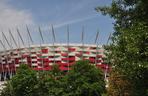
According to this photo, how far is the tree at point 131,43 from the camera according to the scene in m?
21.6

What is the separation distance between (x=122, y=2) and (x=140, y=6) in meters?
2.00

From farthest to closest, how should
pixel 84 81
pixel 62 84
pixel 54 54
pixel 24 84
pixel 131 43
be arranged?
pixel 54 54, pixel 62 84, pixel 24 84, pixel 84 81, pixel 131 43

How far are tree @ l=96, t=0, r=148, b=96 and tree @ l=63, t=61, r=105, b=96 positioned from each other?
52.4 metres

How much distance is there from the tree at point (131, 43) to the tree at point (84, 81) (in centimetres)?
5238

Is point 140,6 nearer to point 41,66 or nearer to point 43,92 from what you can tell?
point 43,92

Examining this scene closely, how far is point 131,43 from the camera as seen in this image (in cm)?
2186

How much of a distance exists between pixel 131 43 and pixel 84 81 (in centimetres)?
5815

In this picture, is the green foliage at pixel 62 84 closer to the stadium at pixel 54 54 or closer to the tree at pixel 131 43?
the tree at pixel 131 43

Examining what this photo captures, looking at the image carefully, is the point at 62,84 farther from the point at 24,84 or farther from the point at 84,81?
the point at 24,84

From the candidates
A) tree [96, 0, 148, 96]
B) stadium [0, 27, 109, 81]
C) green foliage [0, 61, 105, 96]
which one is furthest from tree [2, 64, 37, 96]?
stadium [0, 27, 109, 81]

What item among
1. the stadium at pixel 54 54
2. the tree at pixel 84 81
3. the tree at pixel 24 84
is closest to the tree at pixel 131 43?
the tree at pixel 84 81

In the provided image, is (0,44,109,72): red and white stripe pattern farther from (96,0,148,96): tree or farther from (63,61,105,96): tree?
(96,0,148,96): tree

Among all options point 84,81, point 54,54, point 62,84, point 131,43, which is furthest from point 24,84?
point 54,54

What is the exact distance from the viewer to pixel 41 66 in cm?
17925
